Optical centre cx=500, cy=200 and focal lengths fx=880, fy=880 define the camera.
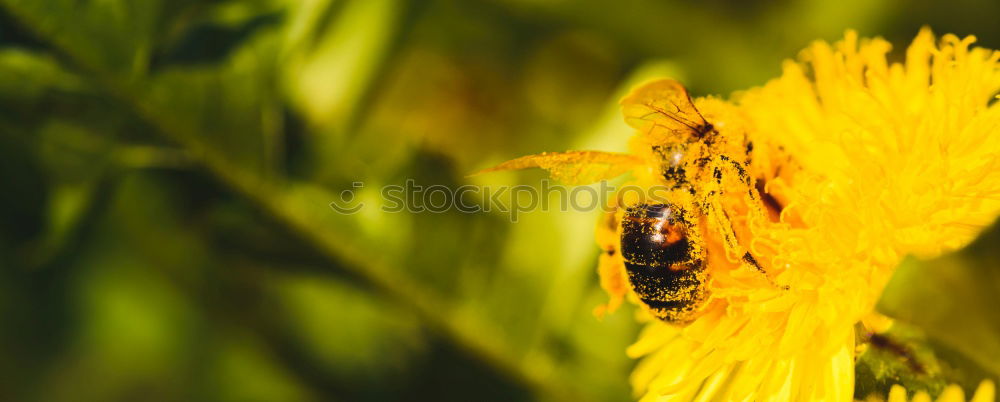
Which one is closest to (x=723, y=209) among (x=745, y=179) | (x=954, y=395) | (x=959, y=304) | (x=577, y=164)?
(x=745, y=179)

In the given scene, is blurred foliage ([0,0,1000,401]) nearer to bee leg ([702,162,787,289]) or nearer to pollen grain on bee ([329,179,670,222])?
pollen grain on bee ([329,179,670,222])

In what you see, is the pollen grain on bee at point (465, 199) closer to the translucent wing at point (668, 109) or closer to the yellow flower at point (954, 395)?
the translucent wing at point (668, 109)

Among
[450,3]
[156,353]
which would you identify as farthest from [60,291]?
[450,3]

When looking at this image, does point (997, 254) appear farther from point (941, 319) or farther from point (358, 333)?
point (358, 333)

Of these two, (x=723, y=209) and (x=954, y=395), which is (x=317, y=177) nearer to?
(x=723, y=209)

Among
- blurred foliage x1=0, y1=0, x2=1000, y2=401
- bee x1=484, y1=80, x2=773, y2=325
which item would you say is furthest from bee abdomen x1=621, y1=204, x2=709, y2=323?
blurred foliage x1=0, y1=0, x2=1000, y2=401

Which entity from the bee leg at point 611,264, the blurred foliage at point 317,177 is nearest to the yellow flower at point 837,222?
the bee leg at point 611,264
